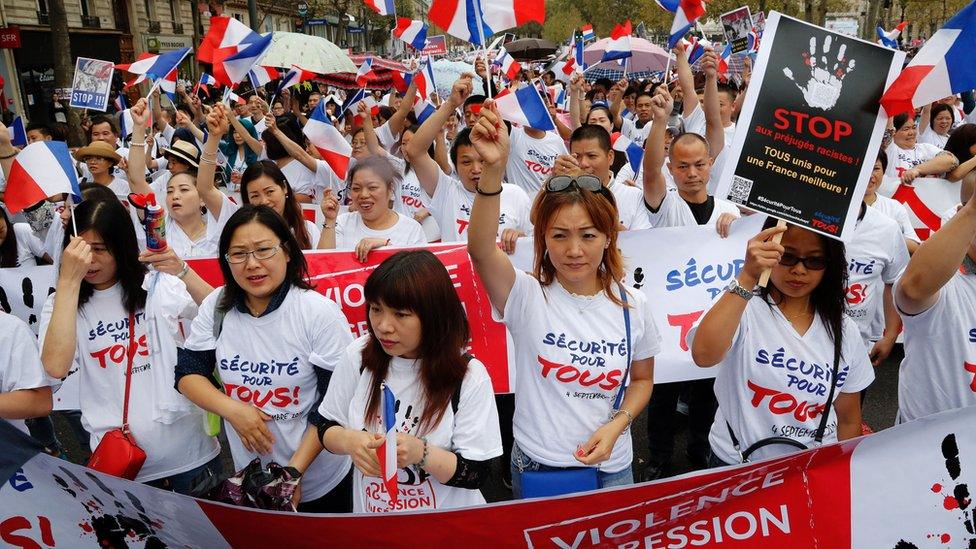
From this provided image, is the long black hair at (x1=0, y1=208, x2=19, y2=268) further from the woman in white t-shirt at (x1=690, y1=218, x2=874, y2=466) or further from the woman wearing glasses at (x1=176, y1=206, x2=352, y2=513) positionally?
the woman in white t-shirt at (x1=690, y1=218, x2=874, y2=466)

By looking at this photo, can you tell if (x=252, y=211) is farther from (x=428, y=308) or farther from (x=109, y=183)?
(x=109, y=183)

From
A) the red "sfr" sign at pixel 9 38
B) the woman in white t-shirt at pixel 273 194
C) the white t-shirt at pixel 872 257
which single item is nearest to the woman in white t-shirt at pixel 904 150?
the white t-shirt at pixel 872 257

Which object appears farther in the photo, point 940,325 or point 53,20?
point 53,20

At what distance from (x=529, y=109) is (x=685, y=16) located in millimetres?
1727

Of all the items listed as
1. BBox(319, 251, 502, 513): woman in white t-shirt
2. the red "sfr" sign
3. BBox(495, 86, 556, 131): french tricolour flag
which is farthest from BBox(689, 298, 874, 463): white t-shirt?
the red "sfr" sign

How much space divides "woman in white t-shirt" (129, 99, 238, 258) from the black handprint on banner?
12.2ft

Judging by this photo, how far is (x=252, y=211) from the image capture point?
9.37 feet

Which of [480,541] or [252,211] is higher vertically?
[252,211]

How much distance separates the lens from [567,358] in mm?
2572

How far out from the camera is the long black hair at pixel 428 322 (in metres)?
2.32

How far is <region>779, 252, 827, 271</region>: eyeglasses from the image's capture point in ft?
8.30

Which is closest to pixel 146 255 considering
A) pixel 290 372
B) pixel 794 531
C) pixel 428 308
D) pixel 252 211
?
pixel 252 211

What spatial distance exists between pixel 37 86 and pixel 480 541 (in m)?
32.5

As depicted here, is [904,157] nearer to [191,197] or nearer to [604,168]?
[604,168]
